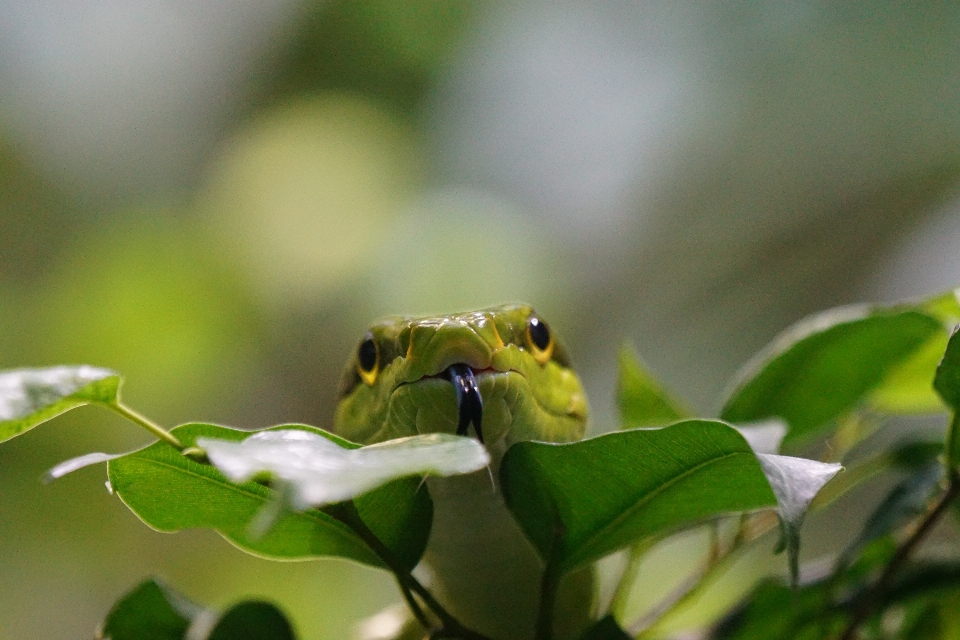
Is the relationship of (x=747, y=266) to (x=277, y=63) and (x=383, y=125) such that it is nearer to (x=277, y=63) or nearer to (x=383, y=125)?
(x=383, y=125)

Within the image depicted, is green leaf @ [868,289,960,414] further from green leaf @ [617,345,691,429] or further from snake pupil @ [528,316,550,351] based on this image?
snake pupil @ [528,316,550,351]

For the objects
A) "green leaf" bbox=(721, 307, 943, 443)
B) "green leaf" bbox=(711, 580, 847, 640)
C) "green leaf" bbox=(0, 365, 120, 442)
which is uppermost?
"green leaf" bbox=(0, 365, 120, 442)

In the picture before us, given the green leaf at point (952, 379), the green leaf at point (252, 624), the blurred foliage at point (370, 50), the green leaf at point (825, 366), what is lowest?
the green leaf at point (252, 624)

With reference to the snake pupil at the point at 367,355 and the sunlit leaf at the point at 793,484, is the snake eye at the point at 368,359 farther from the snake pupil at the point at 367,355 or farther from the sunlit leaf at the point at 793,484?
the sunlit leaf at the point at 793,484

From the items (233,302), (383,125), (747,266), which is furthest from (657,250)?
(233,302)

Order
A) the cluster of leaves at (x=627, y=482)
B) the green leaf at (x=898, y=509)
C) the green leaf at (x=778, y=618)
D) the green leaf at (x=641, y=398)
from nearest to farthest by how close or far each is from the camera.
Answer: the cluster of leaves at (x=627, y=482)
the green leaf at (x=898, y=509)
the green leaf at (x=778, y=618)
the green leaf at (x=641, y=398)

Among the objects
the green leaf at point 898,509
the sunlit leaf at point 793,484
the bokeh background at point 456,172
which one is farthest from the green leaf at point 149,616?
the bokeh background at point 456,172

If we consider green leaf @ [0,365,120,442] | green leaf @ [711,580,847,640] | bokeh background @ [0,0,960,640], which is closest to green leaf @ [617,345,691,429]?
green leaf @ [711,580,847,640]

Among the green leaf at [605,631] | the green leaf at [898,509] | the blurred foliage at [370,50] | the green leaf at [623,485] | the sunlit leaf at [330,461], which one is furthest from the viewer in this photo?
the blurred foliage at [370,50]
